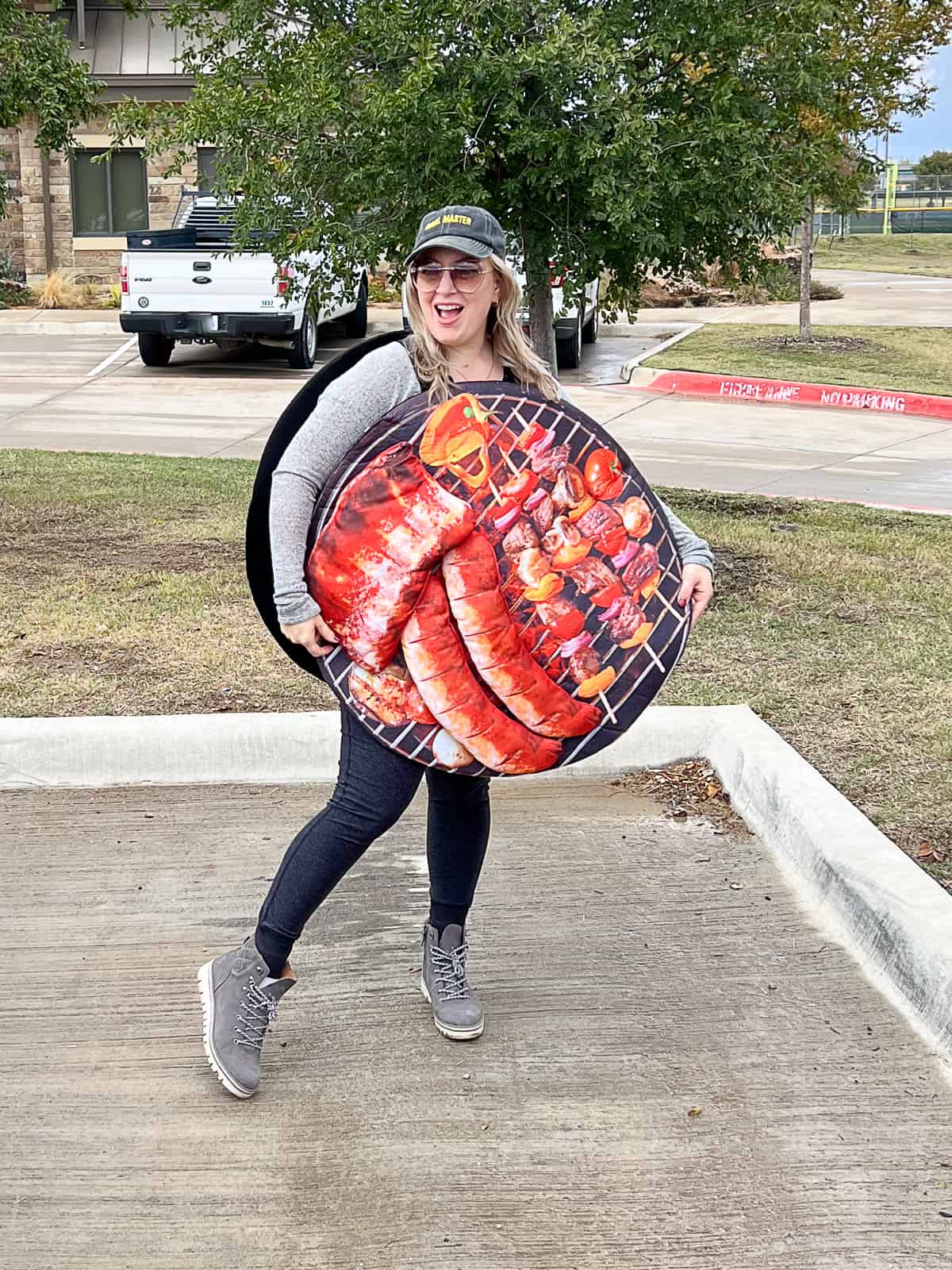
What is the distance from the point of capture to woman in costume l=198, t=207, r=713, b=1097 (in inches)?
119

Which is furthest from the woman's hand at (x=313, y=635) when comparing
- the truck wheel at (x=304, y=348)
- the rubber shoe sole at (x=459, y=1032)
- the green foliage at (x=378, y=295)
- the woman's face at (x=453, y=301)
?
the green foliage at (x=378, y=295)

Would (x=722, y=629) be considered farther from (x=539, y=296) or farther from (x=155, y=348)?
(x=155, y=348)

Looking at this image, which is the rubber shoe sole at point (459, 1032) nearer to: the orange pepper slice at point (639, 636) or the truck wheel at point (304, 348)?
the orange pepper slice at point (639, 636)

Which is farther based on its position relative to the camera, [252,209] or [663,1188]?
[252,209]

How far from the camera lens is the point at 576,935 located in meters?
3.90

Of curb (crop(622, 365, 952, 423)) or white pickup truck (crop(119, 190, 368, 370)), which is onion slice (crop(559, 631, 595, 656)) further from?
white pickup truck (crop(119, 190, 368, 370))

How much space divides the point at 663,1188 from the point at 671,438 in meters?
10.7

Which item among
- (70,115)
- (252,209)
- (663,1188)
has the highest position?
(70,115)

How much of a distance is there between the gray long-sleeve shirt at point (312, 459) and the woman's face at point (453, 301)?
0.12 metres

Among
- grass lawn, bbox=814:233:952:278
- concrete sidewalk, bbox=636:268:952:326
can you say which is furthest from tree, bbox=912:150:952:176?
concrete sidewalk, bbox=636:268:952:326

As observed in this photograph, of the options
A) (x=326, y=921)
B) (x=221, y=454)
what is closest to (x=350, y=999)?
(x=326, y=921)

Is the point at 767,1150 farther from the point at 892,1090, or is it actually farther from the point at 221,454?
the point at 221,454

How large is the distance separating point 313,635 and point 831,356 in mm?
17277

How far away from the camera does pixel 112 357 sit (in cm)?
1906
